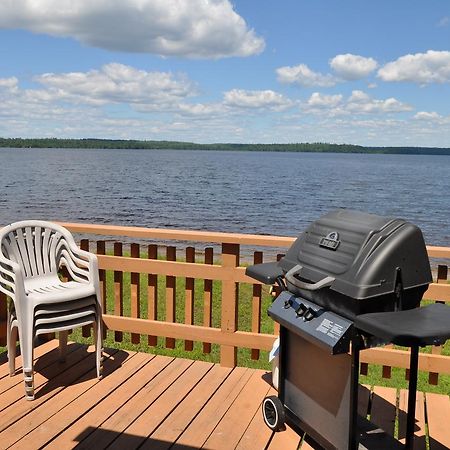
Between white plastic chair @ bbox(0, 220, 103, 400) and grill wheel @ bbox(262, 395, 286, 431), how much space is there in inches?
47.6

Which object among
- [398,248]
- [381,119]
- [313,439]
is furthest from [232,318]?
[381,119]

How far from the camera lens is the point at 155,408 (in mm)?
3016

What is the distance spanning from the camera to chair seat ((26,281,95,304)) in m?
3.04

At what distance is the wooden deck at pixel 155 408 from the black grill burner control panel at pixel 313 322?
2.45 feet

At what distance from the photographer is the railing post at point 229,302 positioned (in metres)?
3.51

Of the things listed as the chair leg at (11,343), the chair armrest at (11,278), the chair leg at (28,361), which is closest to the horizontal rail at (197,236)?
the chair armrest at (11,278)

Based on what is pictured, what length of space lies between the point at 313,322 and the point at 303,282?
0.59ft

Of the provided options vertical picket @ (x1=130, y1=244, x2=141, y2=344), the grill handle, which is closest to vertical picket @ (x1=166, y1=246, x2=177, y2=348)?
Result: vertical picket @ (x1=130, y1=244, x2=141, y2=344)

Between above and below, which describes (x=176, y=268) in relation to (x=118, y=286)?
above

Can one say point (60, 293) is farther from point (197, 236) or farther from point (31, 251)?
point (197, 236)

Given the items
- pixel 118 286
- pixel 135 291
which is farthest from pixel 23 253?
pixel 135 291

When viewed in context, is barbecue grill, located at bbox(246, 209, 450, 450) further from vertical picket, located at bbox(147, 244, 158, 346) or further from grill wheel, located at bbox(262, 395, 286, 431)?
vertical picket, located at bbox(147, 244, 158, 346)

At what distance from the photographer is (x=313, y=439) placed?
96.3 inches

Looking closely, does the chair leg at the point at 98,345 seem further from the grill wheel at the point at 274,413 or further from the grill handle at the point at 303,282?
the grill handle at the point at 303,282
